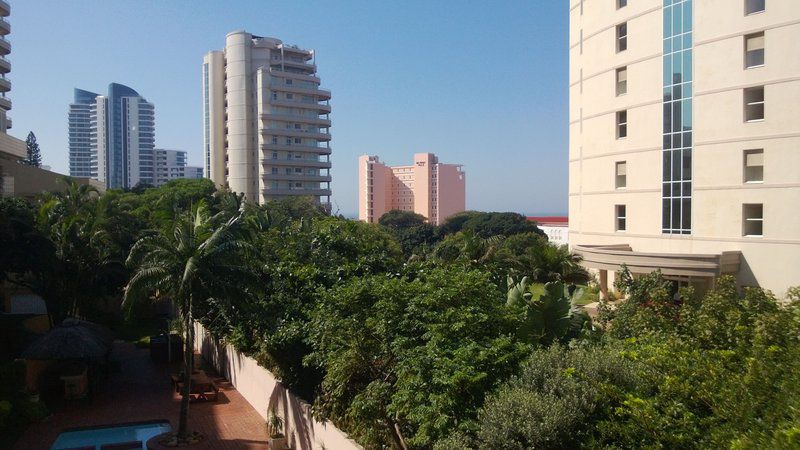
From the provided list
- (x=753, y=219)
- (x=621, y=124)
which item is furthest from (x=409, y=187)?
(x=753, y=219)

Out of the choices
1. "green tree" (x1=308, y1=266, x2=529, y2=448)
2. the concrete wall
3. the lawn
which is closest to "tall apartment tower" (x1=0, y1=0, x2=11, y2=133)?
the lawn

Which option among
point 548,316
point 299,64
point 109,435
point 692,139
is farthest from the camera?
point 299,64

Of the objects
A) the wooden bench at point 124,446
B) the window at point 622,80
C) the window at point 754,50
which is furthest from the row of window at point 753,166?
the wooden bench at point 124,446

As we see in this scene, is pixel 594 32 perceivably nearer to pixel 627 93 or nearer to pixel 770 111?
pixel 627 93

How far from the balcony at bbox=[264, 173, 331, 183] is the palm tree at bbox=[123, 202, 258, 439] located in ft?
225

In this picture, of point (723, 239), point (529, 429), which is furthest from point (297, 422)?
point (723, 239)

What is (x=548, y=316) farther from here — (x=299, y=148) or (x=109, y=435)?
(x=299, y=148)

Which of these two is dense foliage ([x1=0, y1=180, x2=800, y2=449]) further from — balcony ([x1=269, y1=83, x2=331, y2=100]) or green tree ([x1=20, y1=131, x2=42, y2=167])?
green tree ([x1=20, y1=131, x2=42, y2=167])

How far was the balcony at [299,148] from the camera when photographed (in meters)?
81.6

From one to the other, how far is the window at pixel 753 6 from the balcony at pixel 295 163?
65.0m

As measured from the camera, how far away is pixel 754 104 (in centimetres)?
2531

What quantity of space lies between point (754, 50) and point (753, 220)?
7109mm

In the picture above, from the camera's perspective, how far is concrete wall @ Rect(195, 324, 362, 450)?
11.7 meters

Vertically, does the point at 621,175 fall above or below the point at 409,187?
below
